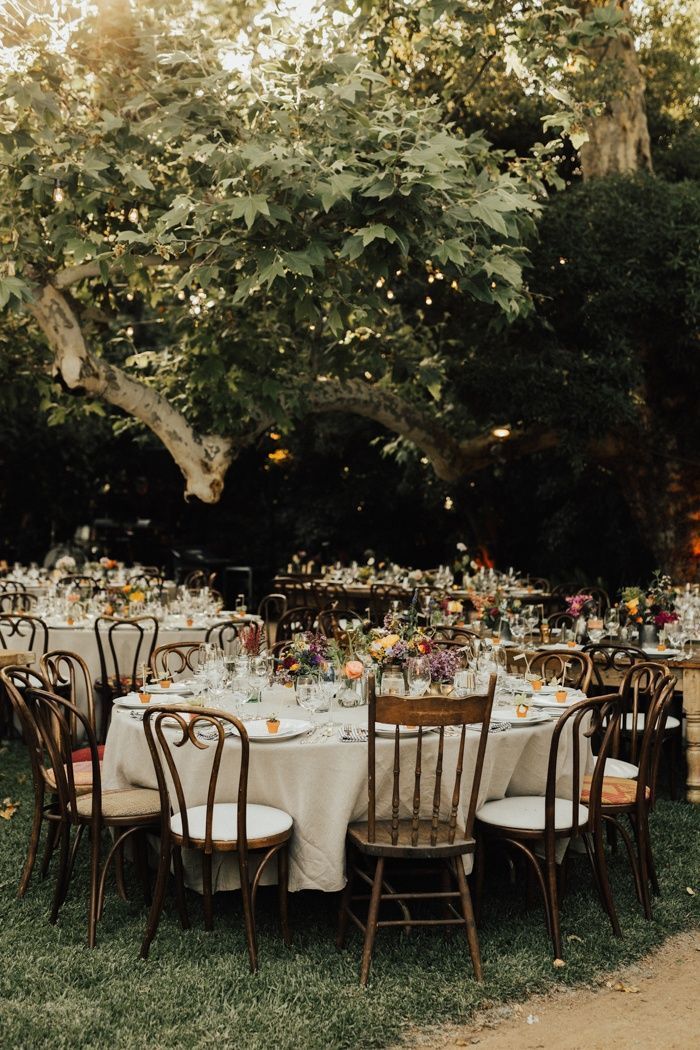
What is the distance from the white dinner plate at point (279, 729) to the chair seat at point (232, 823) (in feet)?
0.94

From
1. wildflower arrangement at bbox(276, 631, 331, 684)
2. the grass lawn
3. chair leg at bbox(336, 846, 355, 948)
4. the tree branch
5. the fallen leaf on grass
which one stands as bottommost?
the grass lawn

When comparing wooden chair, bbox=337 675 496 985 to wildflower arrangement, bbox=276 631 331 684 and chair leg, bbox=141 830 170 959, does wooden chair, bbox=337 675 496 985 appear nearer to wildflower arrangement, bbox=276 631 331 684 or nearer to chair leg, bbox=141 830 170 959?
chair leg, bbox=141 830 170 959

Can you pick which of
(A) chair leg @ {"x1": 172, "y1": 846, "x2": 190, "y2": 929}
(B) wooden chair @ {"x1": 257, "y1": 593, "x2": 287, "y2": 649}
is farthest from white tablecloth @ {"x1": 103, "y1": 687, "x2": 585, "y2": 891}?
(B) wooden chair @ {"x1": 257, "y1": 593, "x2": 287, "y2": 649}

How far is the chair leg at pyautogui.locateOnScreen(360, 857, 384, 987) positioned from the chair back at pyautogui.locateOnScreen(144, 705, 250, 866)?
0.50m

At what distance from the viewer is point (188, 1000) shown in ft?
12.0

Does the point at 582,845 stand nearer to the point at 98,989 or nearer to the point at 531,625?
the point at 98,989

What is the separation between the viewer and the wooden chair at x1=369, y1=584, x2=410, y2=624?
11.5 m

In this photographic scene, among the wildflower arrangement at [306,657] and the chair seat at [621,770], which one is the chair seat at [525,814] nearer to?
the chair seat at [621,770]

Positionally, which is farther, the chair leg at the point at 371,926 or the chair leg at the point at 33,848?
the chair leg at the point at 33,848

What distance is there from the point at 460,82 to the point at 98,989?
942 cm

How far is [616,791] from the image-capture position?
15.7ft

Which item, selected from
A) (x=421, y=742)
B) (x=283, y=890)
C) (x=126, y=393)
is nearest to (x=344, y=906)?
(x=283, y=890)

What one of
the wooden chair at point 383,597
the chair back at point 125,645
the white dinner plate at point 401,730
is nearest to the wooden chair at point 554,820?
the white dinner plate at point 401,730

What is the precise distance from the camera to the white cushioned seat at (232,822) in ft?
13.3
